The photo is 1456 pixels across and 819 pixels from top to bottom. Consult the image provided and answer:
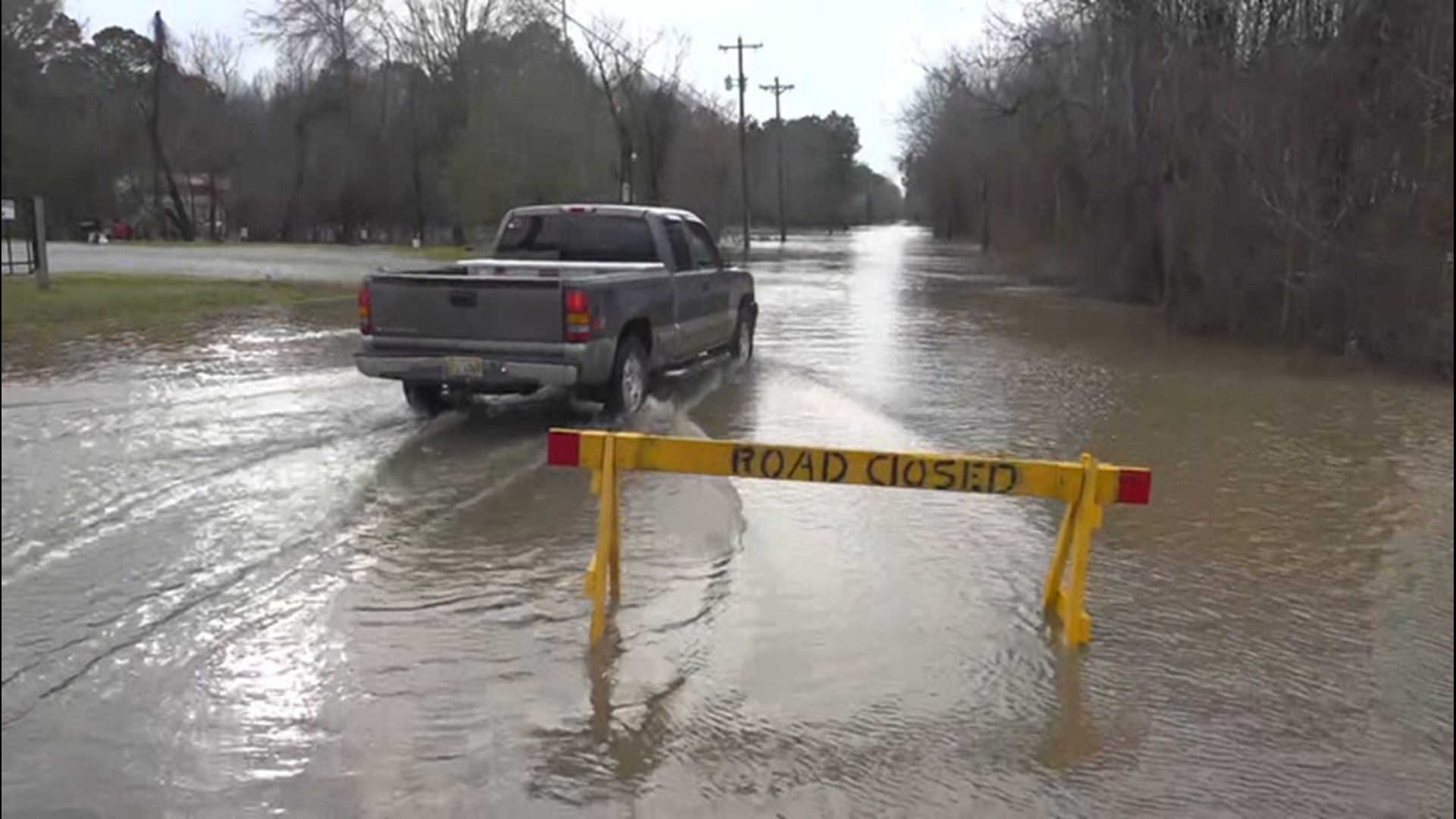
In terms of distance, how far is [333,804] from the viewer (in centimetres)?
392

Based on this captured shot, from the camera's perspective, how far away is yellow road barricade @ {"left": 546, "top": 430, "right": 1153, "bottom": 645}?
484 centimetres

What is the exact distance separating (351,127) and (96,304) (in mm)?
11799

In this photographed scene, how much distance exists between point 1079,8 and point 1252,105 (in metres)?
15.7

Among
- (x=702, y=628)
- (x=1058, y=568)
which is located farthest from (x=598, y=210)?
(x=1058, y=568)

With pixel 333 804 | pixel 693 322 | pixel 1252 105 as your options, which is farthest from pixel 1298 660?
pixel 693 322

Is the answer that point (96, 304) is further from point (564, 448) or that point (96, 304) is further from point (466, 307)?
point (466, 307)

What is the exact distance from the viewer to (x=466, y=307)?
9453 millimetres

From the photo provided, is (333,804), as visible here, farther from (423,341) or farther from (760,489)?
(423,341)

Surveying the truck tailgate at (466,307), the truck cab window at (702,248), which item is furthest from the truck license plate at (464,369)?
the truck cab window at (702,248)

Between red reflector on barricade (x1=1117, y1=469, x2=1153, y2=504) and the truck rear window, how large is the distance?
6.93 m

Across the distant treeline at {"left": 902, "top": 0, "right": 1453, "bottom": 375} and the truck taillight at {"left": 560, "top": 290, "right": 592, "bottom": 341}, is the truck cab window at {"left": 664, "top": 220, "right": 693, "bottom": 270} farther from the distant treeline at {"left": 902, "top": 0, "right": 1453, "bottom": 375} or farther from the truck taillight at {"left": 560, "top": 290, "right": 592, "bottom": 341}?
the distant treeline at {"left": 902, "top": 0, "right": 1453, "bottom": 375}

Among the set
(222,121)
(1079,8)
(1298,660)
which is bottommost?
(1298,660)

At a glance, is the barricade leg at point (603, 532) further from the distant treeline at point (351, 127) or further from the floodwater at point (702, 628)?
the distant treeline at point (351, 127)

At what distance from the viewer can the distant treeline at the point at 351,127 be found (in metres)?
2.10
